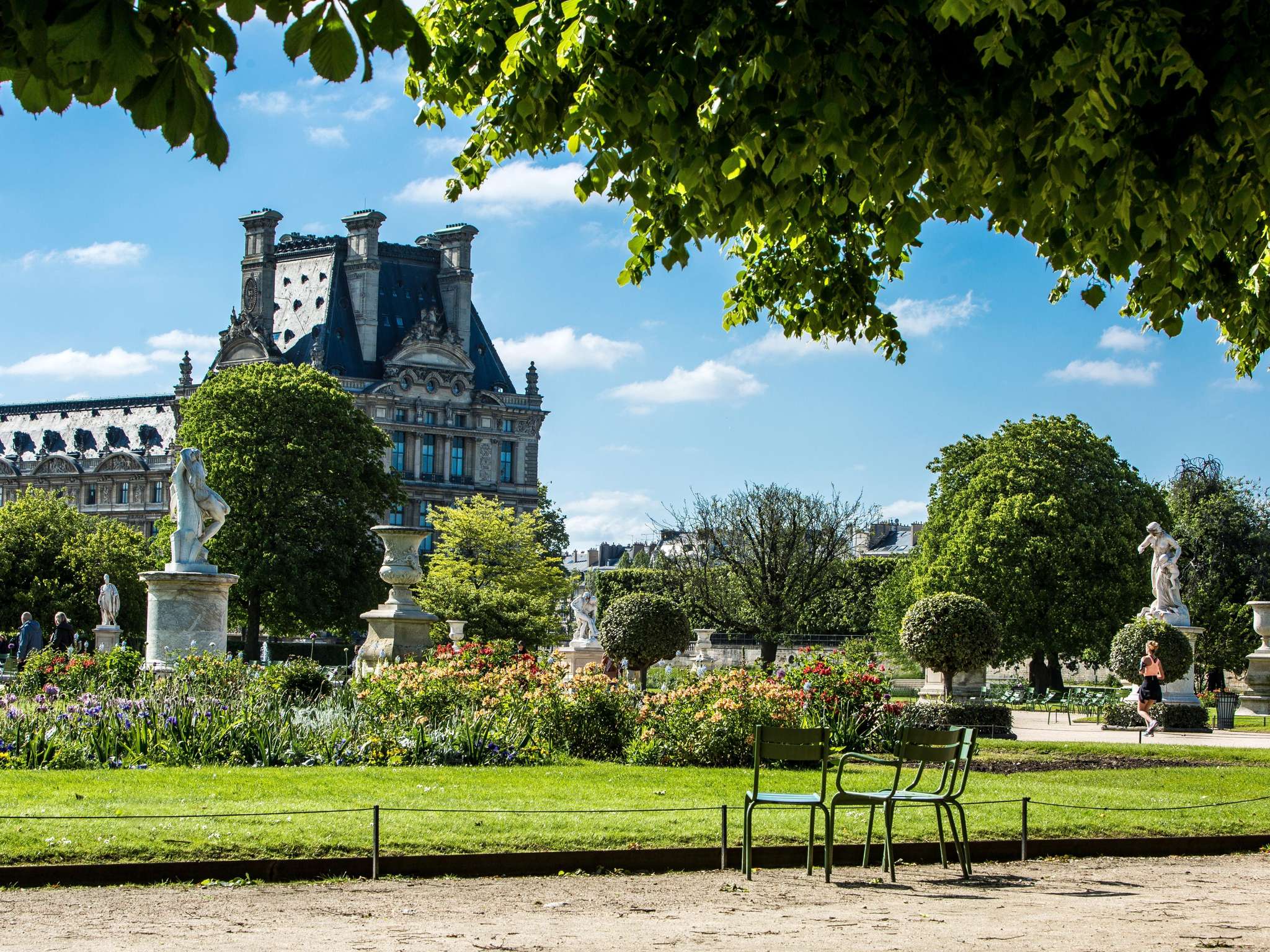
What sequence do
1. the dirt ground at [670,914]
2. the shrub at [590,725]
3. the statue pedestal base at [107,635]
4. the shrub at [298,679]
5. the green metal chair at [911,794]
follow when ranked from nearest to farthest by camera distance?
the dirt ground at [670,914] < the green metal chair at [911,794] < the shrub at [590,725] < the shrub at [298,679] < the statue pedestal base at [107,635]

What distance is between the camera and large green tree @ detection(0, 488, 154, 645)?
4744 cm

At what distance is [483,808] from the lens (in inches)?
443

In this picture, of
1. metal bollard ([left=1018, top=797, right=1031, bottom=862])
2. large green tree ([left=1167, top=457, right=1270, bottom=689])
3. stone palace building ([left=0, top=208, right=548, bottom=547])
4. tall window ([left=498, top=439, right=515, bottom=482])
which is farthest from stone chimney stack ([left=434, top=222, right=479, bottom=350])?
metal bollard ([left=1018, top=797, right=1031, bottom=862])

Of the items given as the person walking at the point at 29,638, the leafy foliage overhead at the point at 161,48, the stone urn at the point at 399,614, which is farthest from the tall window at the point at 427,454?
the leafy foliage overhead at the point at 161,48

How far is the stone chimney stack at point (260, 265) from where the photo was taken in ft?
306

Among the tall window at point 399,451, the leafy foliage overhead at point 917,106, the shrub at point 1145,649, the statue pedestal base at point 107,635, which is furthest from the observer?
the tall window at point 399,451

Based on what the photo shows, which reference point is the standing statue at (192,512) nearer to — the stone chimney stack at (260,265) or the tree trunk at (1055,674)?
the tree trunk at (1055,674)

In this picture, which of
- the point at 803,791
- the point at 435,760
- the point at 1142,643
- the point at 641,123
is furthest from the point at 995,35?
the point at 1142,643

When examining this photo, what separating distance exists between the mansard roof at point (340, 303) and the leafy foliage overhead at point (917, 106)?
83.3 meters

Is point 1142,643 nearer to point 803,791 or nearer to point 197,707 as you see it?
point 803,791

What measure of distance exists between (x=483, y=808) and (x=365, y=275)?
83.0m

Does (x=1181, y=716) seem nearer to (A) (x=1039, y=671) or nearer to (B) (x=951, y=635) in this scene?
(B) (x=951, y=635)

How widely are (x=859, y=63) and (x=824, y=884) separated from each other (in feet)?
16.0

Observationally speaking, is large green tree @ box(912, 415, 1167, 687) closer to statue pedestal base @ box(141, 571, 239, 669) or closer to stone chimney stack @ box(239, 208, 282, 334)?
statue pedestal base @ box(141, 571, 239, 669)
